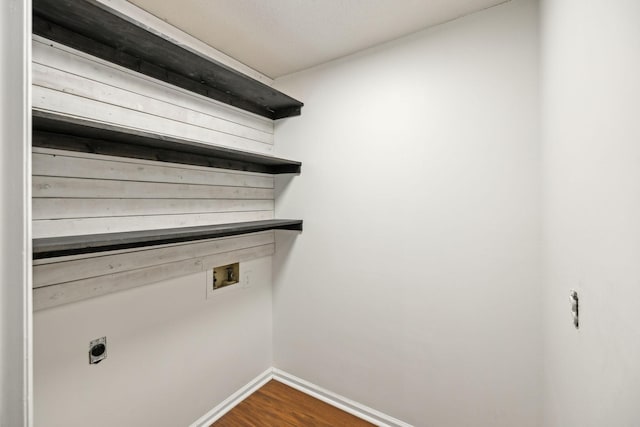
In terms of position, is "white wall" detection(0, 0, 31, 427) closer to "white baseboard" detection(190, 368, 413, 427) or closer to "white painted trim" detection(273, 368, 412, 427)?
"white baseboard" detection(190, 368, 413, 427)

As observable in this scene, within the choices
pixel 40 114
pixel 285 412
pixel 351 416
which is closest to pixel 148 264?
pixel 40 114

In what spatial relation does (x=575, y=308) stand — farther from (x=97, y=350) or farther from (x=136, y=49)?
(x=136, y=49)

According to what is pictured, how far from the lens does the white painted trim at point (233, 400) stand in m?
1.91

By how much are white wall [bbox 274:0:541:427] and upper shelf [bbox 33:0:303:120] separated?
0.59 metres

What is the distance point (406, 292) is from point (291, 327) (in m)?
1.06

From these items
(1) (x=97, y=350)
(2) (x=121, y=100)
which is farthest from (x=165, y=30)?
(1) (x=97, y=350)

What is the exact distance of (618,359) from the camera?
57cm

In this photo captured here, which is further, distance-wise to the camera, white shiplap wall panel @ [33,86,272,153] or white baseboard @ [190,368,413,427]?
white baseboard @ [190,368,413,427]

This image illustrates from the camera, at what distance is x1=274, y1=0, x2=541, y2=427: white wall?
1521 millimetres

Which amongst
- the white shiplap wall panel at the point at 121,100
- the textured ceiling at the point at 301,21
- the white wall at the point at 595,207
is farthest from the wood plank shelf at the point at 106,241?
the white wall at the point at 595,207

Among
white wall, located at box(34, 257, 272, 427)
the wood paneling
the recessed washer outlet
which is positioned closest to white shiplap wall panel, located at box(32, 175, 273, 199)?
the wood paneling

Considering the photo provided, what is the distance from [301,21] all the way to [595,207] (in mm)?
1678

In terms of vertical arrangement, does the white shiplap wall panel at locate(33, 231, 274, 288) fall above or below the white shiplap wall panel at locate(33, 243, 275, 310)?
above

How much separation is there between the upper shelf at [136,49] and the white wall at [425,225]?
0.59 m
